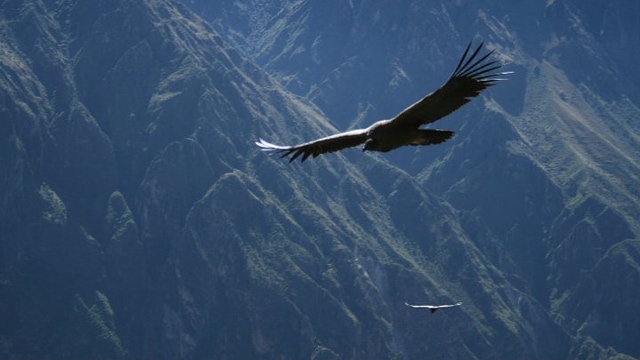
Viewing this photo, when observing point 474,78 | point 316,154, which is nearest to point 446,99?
point 474,78

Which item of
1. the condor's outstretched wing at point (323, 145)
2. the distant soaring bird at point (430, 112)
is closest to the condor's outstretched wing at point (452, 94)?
the distant soaring bird at point (430, 112)

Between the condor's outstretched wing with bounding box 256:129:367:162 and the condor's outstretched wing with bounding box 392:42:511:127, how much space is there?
111 cm

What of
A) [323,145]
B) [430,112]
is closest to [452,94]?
[430,112]

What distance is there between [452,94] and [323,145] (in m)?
2.92

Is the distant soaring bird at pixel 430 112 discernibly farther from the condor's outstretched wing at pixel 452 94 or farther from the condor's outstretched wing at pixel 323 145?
the condor's outstretched wing at pixel 323 145

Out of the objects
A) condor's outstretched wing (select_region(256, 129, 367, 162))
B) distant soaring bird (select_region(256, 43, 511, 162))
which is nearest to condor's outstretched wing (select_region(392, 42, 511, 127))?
distant soaring bird (select_region(256, 43, 511, 162))

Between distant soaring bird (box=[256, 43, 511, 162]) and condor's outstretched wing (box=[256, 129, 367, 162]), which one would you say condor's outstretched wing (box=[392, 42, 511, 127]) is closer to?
distant soaring bird (box=[256, 43, 511, 162])

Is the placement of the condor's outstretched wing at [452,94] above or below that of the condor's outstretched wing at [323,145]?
below

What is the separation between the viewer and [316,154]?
69.4 ft

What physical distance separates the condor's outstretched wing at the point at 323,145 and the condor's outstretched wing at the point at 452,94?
1.11 meters

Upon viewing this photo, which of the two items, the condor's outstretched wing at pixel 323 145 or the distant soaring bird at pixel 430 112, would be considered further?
the condor's outstretched wing at pixel 323 145

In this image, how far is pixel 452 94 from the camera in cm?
1962

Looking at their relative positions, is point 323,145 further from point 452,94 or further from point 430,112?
point 452,94

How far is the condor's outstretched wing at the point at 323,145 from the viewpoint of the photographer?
20.4 metres
